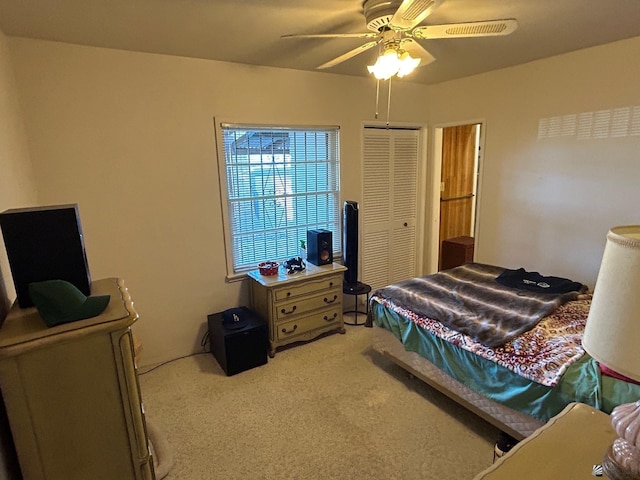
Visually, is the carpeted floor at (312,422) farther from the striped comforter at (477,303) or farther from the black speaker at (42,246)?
the black speaker at (42,246)

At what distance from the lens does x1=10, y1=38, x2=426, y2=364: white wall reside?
8.00ft

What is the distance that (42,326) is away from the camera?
1142 mm

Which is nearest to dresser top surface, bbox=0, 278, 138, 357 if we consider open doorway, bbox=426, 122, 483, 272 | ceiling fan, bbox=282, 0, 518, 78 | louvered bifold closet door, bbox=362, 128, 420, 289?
ceiling fan, bbox=282, 0, 518, 78

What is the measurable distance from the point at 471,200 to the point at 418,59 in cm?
371

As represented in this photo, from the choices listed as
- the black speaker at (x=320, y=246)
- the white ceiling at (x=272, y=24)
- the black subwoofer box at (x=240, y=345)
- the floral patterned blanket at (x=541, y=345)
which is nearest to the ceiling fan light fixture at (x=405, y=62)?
the white ceiling at (x=272, y=24)

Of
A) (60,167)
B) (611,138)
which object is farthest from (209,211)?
(611,138)

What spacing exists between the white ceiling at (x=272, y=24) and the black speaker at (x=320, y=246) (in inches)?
57.9

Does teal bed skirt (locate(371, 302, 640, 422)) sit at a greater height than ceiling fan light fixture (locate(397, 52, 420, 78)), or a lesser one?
lesser

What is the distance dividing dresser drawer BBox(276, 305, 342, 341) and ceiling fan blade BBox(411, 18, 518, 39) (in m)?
2.30

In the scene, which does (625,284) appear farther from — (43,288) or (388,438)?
(388,438)

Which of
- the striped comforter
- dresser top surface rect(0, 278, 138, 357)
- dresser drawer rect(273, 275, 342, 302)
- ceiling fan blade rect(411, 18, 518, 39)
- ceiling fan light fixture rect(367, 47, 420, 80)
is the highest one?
ceiling fan blade rect(411, 18, 518, 39)

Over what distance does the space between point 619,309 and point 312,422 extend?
1948 mm

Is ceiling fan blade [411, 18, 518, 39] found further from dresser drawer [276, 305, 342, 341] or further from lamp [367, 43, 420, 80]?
dresser drawer [276, 305, 342, 341]

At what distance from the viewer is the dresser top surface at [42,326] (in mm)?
1062
